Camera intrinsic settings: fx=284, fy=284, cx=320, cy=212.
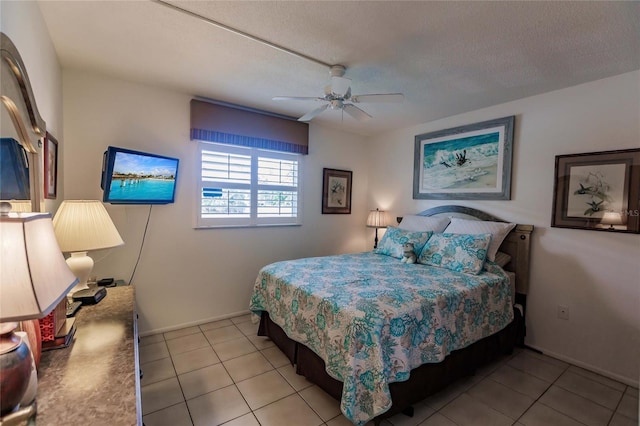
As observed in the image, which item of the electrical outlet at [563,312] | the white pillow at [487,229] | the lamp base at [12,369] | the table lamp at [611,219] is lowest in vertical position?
the electrical outlet at [563,312]

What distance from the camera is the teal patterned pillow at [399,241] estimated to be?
305 cm

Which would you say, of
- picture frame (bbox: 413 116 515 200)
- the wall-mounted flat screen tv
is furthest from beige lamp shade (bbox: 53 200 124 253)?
picture frame (bbox: 413 116 515 200)

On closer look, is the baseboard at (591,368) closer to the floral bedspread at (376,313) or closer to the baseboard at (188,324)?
the floral bedspread at (376,313)

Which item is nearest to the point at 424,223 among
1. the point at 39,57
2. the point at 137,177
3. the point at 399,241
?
the point at 399,241

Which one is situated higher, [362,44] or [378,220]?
[362,44]

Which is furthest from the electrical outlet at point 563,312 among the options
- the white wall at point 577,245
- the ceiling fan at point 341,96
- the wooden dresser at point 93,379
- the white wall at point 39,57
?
the white wall at point 39,57

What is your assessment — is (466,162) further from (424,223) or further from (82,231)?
(82,231)

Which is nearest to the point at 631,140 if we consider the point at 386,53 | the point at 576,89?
the point at 576,89

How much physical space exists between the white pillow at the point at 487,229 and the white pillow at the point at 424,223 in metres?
0.10

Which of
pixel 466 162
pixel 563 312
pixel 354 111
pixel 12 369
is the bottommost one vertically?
pixel 563 312

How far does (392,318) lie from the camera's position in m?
1.68

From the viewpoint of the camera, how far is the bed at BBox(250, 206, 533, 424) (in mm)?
1606

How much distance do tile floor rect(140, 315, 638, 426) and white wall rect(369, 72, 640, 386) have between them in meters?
0.22

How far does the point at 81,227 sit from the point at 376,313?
181cm
